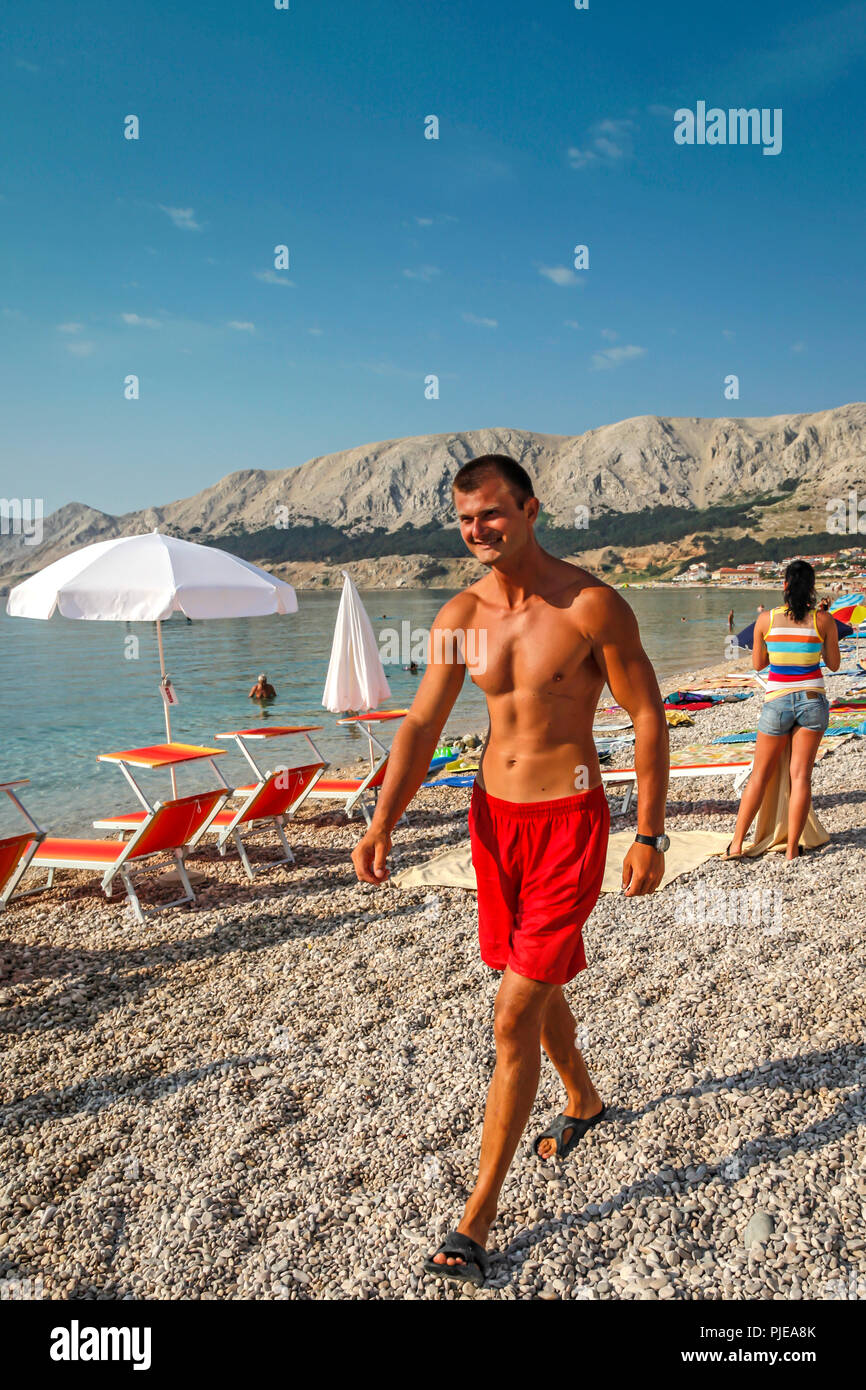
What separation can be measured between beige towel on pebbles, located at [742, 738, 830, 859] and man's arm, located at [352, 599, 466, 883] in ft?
13.9

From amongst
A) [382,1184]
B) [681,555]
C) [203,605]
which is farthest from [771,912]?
[681,555]

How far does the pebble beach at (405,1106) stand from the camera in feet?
7.98

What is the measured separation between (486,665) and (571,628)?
285mm

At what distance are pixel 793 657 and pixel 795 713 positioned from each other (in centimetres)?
40

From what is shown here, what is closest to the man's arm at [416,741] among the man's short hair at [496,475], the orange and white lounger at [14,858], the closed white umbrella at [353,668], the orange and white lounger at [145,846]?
the man's short hair at [496,475]

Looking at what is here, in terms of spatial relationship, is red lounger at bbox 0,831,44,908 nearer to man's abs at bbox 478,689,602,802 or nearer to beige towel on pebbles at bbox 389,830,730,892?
beige towel on pebbles at bbox 389,830,730,892

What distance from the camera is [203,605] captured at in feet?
22.4

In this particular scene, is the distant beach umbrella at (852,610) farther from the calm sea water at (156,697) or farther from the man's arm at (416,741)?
the man's arm at (416,741)

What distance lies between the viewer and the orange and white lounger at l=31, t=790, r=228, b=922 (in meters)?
5.88

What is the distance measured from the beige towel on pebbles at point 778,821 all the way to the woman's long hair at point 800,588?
944 millimetres

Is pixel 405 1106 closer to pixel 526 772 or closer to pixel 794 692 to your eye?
pixel 526 772

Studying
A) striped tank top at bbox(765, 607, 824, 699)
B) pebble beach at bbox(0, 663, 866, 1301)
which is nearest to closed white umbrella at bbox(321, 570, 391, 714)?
pebble beach at bbox(0, 663, 866, 1301)

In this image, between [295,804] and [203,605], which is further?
[295,804]
